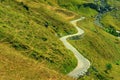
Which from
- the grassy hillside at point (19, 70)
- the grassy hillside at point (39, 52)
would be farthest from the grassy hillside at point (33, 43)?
the grassy hillside at point (19, 70)

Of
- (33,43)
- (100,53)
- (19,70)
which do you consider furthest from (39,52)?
(100,53)

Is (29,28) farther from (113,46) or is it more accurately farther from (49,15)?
(113,46)

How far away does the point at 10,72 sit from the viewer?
1870 inches

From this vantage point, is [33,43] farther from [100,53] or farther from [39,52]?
[100,53]

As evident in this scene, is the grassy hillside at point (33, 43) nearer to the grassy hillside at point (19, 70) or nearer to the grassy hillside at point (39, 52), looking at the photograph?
the grassy hillside at point (39, 52)

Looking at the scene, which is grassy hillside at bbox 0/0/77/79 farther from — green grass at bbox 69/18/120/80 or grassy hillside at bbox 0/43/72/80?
green grass at bbox 69/18/120/80

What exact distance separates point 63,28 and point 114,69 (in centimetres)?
2778

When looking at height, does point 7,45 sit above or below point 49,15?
above

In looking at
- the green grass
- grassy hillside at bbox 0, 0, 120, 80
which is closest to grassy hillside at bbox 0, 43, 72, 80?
grassy hillside at bbox 0, 0, 120, 80

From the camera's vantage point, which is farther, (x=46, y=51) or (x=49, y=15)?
(x=49, y=15)

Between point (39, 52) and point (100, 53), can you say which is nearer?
point (39, 52)

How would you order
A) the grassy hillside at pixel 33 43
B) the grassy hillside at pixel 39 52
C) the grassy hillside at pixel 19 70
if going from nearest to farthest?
1. the grassy hillside at pixel 19 70
2. the grassy hillside at pixel 39 52
3. the grassy hillside at pixel 33 43

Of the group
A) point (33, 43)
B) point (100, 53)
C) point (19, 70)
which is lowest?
point (100, 53)

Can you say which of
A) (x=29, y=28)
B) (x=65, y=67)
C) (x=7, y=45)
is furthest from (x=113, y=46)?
(x=7, y=45)
